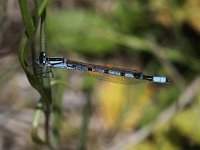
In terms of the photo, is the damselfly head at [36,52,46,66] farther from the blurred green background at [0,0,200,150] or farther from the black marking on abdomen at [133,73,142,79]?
the blurred green background at [0,0,200,150]

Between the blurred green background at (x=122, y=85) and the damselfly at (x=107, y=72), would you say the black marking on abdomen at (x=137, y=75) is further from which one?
the blurred green background at (x=122, y=85)

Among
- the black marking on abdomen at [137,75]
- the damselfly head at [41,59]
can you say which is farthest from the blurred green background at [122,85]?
the damselfly head at [41,59]

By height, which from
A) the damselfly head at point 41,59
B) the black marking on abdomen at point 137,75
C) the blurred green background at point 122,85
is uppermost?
the damselfly head at point 41,59

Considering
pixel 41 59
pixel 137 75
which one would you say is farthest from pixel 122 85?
pixel 41 59

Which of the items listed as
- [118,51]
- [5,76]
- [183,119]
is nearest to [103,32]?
[118,51]

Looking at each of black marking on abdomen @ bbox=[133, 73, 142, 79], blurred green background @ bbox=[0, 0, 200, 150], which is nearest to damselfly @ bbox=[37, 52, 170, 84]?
black marking on abdomen @ bbox=[133, 73, 142, 79]

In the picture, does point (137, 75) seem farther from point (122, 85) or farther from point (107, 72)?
point (122, 85)

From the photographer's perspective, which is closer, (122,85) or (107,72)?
(107,72)

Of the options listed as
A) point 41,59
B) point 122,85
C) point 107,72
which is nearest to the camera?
point 41,59

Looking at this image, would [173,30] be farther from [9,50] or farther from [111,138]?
[9,50]
